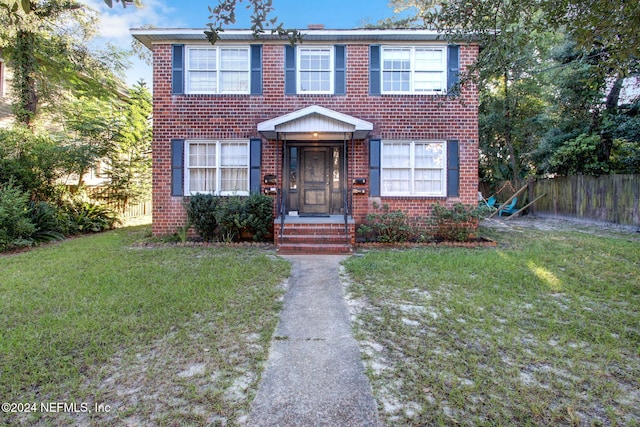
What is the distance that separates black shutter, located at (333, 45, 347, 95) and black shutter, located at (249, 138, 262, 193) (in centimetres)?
253

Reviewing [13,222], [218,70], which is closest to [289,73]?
[218,70]

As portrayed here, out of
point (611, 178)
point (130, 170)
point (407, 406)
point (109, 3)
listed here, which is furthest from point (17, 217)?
point (611, 178)

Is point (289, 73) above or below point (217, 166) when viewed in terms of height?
above

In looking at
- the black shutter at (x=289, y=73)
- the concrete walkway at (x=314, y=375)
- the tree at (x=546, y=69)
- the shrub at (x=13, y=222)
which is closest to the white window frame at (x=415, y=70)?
the tree at (x=546, y=69)

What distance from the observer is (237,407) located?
237 centimetres

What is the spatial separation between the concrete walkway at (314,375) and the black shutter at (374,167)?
5.37m

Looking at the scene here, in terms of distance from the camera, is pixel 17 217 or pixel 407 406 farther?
pixel 17 217

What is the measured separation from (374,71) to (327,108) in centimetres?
161

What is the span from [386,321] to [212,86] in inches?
323

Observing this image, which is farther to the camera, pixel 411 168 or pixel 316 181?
pixel 316 181

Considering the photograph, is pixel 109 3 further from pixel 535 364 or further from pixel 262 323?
pixel 535 364

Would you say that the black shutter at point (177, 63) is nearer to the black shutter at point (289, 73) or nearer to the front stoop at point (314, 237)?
the black shutter at point (289, 73)

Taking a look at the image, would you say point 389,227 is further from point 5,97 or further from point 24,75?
point 5,97

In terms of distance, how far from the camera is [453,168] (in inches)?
374
